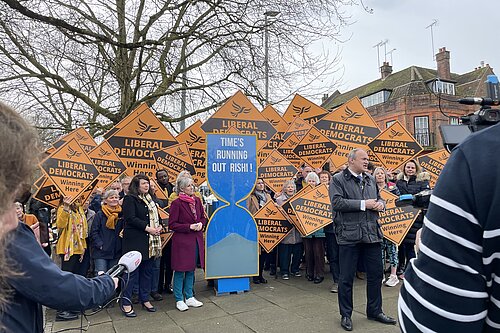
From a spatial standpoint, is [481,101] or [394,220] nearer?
[481,101]

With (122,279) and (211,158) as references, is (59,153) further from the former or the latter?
(122,279)

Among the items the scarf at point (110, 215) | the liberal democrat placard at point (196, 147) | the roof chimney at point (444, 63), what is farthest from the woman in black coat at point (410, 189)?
the roof chimney at point (444, 63)

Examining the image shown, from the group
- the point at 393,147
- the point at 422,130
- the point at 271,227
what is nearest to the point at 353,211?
the point at 271,227

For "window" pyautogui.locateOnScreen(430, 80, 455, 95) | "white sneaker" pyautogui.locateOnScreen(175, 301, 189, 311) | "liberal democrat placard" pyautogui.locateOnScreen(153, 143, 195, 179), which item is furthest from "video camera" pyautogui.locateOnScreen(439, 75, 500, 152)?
"window" pyautogui.locateOnScreen(430, 80, 455, 95)

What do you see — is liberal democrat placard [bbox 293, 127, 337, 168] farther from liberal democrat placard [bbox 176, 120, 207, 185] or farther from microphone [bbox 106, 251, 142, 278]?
microphone [bbox 106, 251, 142, 278]

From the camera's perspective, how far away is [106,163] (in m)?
6.36

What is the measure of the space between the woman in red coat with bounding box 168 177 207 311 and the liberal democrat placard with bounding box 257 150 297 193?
219cm

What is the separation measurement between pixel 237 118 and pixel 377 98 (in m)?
32.5

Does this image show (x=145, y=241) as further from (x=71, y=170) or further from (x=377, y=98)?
(x=377, y=98)

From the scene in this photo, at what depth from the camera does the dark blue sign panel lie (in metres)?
5.97

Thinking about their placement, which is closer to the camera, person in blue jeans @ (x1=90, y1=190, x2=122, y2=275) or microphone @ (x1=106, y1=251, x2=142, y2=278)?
microphone @ (x1=106, y1=251, x2=142, y2=278)

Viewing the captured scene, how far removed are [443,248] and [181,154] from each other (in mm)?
6534

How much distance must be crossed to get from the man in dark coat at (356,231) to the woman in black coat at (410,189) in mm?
2196

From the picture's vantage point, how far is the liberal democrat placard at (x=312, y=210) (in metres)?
6.54
